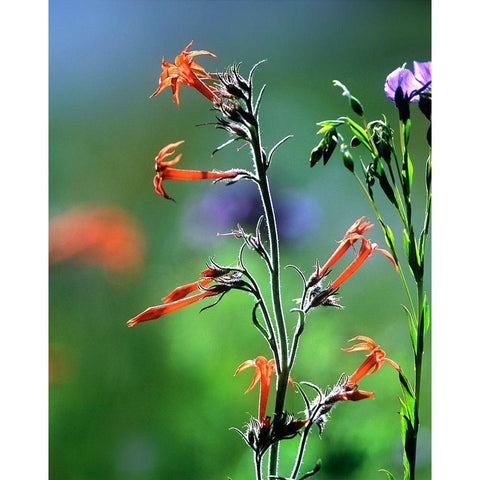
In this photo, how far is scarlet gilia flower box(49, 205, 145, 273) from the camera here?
1.85m

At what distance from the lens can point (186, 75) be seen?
5.80 feet

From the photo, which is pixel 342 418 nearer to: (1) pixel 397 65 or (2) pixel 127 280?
(2) pixel 127 280

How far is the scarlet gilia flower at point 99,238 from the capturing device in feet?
6.07

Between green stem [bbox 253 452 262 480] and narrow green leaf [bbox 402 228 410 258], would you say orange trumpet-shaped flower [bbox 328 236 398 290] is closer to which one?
narrow green leaf [bbox 402 228 410 258]

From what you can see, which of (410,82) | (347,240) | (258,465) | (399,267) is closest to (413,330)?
(399,267)

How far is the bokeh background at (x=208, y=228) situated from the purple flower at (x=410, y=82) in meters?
0.02

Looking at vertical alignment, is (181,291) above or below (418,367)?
above

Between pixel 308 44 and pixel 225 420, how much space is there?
0.92 metres

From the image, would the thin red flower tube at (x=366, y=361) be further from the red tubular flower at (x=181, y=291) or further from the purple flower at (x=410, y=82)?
the purple flower at (x=410, y=82)

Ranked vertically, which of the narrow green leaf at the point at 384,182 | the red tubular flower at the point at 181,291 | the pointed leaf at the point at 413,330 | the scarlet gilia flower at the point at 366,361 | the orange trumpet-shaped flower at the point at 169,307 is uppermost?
the narrow green leaf at the point at 384,182

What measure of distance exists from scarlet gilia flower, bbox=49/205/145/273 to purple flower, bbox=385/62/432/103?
690mm

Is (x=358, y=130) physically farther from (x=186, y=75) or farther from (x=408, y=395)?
(x=408, y=395)

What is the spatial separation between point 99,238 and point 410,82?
835 millimetres

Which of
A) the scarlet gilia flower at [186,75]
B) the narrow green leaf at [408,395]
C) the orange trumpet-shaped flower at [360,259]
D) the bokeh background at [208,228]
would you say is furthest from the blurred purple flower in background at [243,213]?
the narrow green leaf at [408,395]
